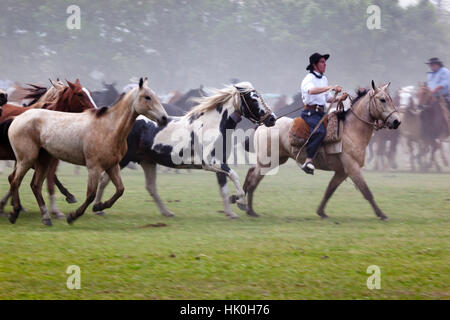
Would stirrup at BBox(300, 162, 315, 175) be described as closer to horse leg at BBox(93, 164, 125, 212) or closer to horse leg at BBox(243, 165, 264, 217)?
horse leg at BBox(243, 165, 264, 217)

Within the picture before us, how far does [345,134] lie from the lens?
1023cm

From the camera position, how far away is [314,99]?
33.3 ft

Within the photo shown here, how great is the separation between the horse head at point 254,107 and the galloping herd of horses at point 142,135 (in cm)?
1

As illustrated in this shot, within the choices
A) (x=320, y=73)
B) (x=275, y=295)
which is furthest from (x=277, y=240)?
(x=320, y=73)

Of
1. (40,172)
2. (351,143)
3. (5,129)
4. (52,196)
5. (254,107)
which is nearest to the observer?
(40,172)

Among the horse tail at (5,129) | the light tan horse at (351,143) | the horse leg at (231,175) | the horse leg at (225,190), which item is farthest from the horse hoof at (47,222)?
the light tan horse at (351,143)

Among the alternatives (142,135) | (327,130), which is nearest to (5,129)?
(142,135)

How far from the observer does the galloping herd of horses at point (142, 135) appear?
8.76m

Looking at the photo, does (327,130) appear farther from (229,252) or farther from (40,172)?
(40,172)

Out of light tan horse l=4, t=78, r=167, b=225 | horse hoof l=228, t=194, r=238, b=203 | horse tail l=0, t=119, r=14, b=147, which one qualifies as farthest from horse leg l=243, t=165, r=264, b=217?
horse tail l=0, t=119, r=14, b=147

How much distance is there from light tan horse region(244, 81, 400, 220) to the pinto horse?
77 centimetres

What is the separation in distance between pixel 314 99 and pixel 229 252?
3.68m

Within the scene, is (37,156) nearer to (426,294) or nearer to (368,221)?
(368,221)

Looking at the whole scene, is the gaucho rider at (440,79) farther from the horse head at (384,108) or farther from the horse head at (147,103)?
the horse head at (147,103)
